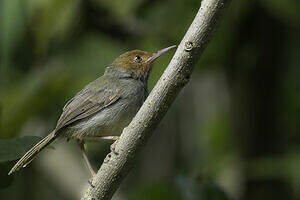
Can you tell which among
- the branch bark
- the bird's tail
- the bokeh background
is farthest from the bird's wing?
the branch bark

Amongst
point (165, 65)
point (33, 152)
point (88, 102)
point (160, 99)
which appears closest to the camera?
→ point (160, 99)

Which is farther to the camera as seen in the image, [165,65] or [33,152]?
[165,65]

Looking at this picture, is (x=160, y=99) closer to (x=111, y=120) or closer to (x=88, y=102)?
(x=111, y=120)

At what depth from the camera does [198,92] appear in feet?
22.2

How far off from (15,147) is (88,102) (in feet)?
5.60

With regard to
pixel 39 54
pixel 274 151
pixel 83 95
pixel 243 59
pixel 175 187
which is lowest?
pixel 175 187

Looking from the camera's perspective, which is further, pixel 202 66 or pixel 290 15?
pixel 202 66


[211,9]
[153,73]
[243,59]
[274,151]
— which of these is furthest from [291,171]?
[211,9]

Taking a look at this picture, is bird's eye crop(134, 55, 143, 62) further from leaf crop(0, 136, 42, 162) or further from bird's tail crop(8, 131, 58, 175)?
leaf crop(0, 136, 42, 162)

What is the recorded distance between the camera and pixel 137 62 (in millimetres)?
4902

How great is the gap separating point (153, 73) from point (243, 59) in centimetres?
92

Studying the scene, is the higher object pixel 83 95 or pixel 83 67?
pixel 83 67

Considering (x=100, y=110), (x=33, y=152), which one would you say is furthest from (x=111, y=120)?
(x=33, y=152)

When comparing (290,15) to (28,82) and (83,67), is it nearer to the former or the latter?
(83,67)
